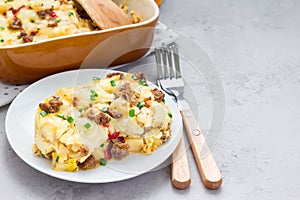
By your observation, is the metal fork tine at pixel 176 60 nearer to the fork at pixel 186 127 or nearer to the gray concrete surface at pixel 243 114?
the fork at pixel 186 127

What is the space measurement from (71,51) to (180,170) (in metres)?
0.63

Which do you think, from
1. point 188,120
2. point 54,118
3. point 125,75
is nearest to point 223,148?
point 188,120

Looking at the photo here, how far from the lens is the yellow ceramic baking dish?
6.36 feet

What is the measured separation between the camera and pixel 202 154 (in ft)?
5.86

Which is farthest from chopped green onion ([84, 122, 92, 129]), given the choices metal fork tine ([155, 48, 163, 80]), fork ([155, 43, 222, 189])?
metal fork tine ([155, 48, 163, 80])

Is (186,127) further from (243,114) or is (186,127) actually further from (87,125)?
(87,125)

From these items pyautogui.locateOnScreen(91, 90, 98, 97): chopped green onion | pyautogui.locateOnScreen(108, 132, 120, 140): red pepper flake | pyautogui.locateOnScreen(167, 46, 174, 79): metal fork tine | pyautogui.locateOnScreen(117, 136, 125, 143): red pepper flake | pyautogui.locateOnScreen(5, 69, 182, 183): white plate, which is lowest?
pyautogui.locateOnScreen(167, 46, 174, 79): metal fork tine

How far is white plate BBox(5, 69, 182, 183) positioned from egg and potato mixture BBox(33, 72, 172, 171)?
23mm

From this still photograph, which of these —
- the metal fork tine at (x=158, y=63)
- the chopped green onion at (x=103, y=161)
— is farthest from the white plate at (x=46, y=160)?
the metal fork tine at (x=158, y=63)

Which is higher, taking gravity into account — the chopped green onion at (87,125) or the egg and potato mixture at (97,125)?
the chopped green onion at (87,125)

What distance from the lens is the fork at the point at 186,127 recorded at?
→ 1706 mm

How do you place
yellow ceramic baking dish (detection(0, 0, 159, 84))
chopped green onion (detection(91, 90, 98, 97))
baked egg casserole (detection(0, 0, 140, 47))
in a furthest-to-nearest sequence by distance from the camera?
baked egg casserole (detection(0, 0, 140, 47)), yellow ceramic baking dish (detection(0, 0, 159, 84)), chopped green onion (detection(91, 90, 98, 97))

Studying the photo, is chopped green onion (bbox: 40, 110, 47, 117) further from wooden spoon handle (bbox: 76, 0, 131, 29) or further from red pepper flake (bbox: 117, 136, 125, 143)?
wooden spoon handle (bbox: 76, 0, 131, 29)

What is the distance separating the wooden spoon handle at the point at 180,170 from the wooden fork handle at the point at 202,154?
2.0 inches
